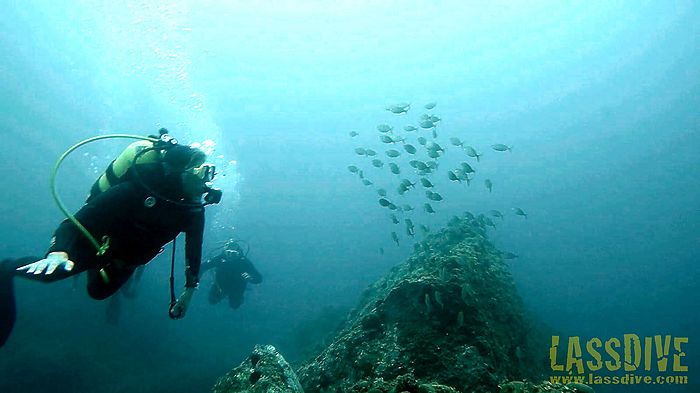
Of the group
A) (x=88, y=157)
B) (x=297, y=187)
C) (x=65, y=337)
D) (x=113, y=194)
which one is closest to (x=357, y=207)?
(x=297, y=187)

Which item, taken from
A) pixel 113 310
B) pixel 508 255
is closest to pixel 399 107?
pixel 508 255

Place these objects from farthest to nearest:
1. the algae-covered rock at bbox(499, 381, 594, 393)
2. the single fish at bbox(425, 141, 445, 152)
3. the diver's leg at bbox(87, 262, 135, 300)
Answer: the single fish at bbox(425, 141, 445, 152)
the diver's leg at bbox(87, 262, 135, 300)
the algae-covered rock at bbox(499, 381, 594, 393)

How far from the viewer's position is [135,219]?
3404 millimetres

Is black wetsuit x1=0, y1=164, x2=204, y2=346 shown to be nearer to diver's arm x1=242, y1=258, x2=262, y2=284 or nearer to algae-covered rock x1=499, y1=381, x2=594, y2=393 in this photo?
algae-covered rock x1=499, y1=381, x2=594, y2=393

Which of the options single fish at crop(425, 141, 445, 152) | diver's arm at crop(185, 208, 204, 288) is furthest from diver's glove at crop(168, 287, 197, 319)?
single fish at crop(425, 141, 445, 152)

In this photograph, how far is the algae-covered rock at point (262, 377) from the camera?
3.43m

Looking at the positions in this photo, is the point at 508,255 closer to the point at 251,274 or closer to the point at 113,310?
the point at 251,274

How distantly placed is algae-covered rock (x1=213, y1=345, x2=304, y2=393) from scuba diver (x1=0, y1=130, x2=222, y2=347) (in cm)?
81

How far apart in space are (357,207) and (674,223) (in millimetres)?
61249

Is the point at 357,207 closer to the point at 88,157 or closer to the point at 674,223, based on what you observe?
the point at 88,157

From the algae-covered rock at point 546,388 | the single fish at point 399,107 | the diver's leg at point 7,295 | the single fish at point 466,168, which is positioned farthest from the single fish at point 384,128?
the algae-covered rock at point 546,388

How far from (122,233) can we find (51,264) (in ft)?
2.30

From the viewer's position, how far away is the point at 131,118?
6775cm

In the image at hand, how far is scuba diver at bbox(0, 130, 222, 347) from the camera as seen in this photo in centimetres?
317
